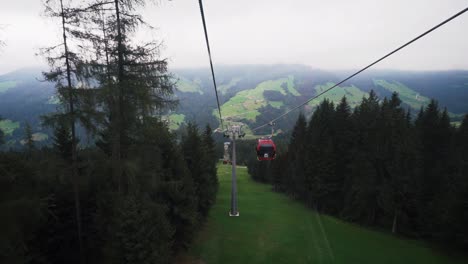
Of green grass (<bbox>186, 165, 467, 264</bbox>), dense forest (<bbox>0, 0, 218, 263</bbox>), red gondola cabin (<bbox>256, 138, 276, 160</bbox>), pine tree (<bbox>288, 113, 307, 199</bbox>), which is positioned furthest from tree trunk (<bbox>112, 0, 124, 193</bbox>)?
pine tree (<bbox>288, 113, 307, 199</bbox>)

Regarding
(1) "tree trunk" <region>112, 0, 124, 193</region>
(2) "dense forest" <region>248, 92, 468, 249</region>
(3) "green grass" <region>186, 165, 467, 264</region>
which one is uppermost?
(1) "tree trunk" <region>112, 0, 124, 193</region>

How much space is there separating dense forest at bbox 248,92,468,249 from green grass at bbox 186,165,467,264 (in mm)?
2625

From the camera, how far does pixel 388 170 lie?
2888cm

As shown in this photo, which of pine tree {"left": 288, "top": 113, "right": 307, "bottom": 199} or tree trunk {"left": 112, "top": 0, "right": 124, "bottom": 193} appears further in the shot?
pine tree {"left": 288, "top": 113, "right": 307, "bottom": 199}

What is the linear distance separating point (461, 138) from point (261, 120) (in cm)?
15380

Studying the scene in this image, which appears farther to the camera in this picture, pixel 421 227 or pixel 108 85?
pixel 421 227

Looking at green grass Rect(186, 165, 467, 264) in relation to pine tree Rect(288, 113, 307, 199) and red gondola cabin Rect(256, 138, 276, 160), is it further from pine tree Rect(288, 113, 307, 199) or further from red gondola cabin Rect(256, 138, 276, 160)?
red gondola cabin Rect(256, 138, 276, 160)

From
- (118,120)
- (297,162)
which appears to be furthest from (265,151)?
(297,162)

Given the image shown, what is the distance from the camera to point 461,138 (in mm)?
28828

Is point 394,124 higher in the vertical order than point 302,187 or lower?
higher

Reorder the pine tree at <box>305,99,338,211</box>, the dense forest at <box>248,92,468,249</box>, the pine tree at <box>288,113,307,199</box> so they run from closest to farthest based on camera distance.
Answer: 1. the dense forest at <box>248,92,468,249</box>
2. the pine tree at <box>305,99,338,211</box>
3. the pine tree at <box>288,113,307,199</box>

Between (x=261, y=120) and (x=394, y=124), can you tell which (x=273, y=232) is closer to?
(x=394, y=124)

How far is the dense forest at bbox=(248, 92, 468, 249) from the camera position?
23.6 metres

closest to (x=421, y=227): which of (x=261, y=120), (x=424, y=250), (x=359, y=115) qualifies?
(x=424, y=250)
